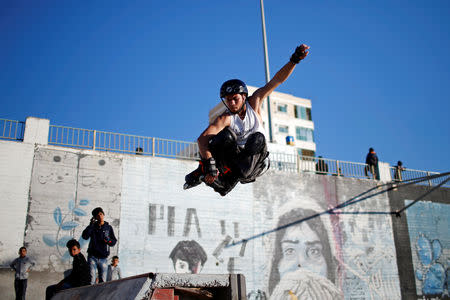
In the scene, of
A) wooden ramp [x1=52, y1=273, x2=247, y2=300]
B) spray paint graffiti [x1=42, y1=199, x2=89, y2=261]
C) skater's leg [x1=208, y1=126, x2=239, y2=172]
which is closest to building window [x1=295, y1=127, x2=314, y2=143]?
spray paint graffiti [x1=42, y1=199, x2=89, y2=261]

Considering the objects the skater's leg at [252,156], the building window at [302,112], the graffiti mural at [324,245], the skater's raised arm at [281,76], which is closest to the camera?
the skater's leg at [252,156]

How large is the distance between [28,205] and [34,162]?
1489 millimetres

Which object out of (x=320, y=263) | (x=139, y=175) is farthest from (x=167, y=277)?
(x=320, y=263)

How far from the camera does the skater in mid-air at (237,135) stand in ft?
15.9

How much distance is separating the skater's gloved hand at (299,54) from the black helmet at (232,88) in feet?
2.36

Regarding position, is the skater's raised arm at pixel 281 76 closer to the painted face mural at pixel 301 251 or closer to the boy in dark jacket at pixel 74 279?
the boy in dark jacket at pixel 74 279

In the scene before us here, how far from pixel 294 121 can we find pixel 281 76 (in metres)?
48.9

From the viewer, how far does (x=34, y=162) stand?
14.1 metres

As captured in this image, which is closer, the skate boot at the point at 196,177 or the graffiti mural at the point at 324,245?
the skate boot at the point at 196,177

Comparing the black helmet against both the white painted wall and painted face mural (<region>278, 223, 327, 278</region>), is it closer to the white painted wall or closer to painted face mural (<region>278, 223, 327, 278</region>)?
the white painted wall

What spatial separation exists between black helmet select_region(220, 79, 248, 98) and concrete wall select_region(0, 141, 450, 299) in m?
10.8

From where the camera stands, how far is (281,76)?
16.7 feet

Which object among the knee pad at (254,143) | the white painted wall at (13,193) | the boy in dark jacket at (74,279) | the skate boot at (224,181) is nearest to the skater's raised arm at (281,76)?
the knee pad at (254,143)

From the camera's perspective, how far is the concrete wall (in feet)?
44.8
